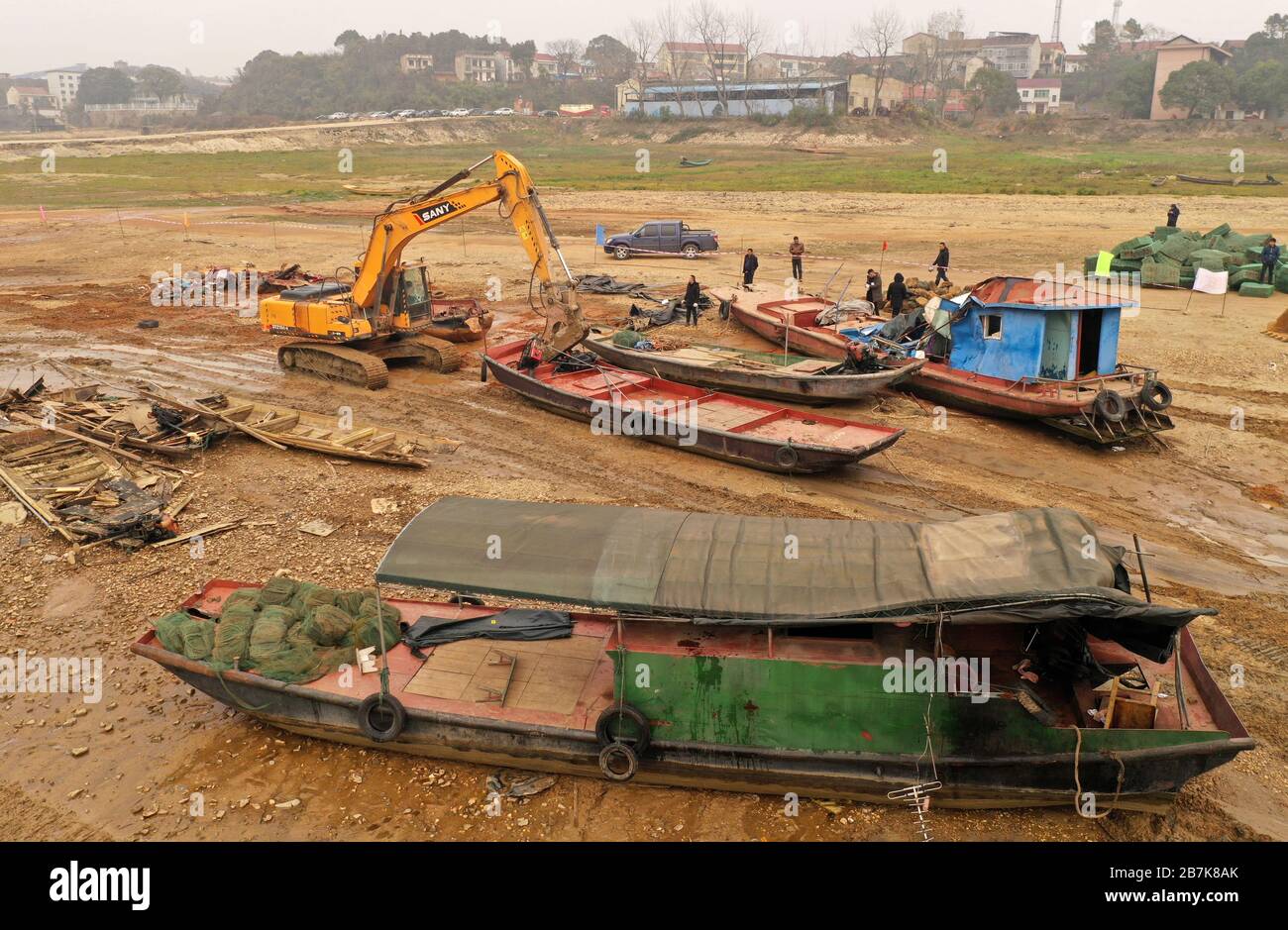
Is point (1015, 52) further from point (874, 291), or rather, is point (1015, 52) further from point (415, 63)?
point (874, 291)

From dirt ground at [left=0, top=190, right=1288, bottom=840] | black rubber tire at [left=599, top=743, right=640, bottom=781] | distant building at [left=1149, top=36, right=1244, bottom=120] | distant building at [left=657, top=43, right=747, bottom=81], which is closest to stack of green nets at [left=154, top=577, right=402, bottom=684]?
dirt ground at [left=0, top=190, right=1288, bottom=840]

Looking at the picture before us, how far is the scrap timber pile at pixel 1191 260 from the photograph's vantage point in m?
25.6

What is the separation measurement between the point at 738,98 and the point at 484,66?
72.1m

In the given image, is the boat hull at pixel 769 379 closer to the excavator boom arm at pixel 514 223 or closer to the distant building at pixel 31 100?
the excavator boom arm at pixel 514 223

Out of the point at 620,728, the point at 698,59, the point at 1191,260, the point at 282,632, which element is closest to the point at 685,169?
the point at 1191,260

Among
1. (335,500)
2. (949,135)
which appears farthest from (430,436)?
(949,135)

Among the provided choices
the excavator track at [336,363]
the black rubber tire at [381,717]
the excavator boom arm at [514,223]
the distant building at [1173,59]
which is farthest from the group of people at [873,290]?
the distant building at [1173,59]

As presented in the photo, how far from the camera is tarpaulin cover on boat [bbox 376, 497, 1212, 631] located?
6.79 m

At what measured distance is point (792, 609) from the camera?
705cm

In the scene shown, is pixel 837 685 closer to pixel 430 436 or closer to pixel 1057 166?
pixel 430 436

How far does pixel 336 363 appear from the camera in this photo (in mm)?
19000

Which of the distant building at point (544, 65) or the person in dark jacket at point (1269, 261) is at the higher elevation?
the distant building at point (544, 65)

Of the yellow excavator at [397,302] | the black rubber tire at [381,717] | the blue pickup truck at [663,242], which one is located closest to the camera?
the black rubber tire at [381,717]

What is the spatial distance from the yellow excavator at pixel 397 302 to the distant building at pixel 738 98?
66.8 meters
